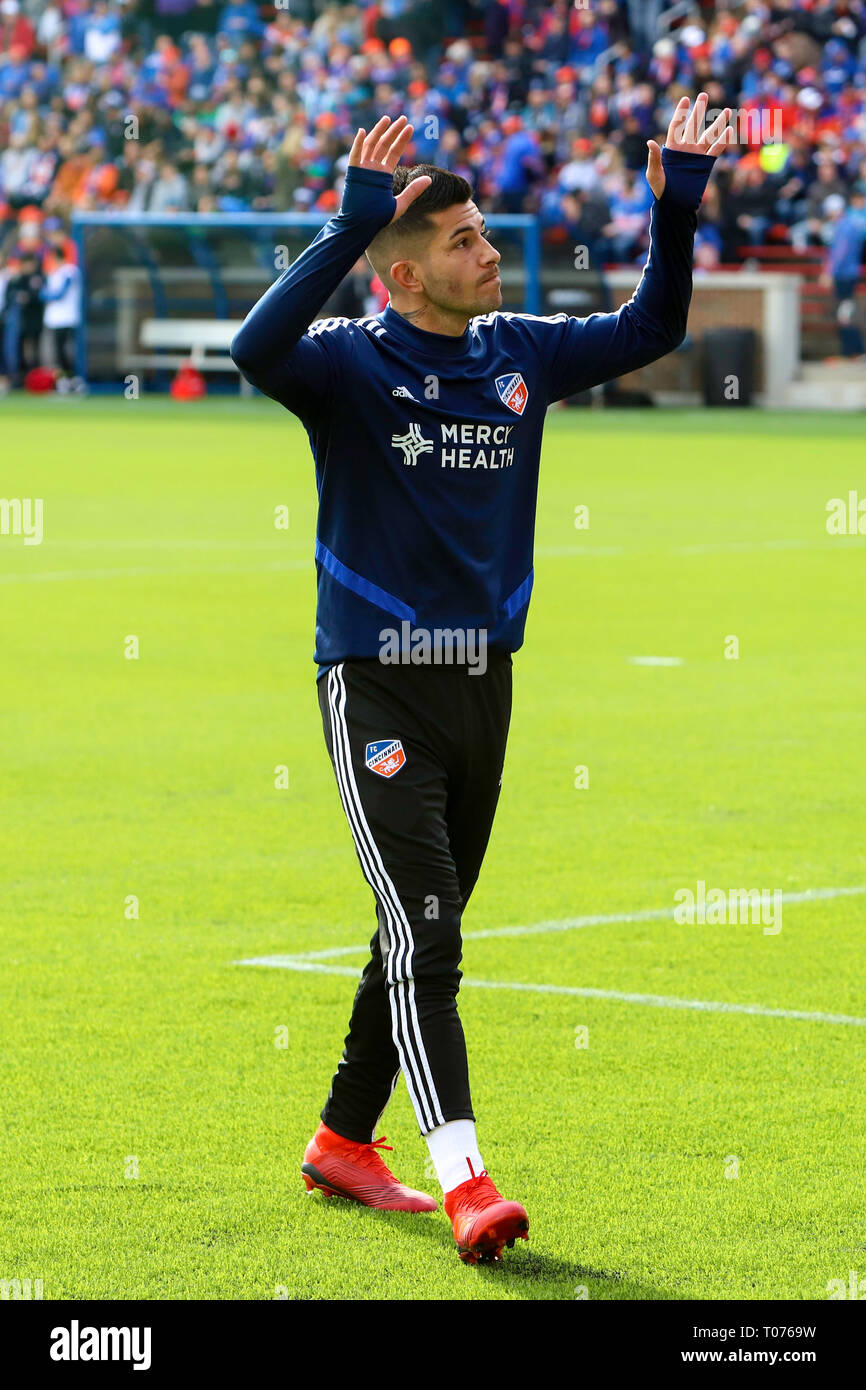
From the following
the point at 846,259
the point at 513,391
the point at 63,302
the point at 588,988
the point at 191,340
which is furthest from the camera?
the point at 63,302

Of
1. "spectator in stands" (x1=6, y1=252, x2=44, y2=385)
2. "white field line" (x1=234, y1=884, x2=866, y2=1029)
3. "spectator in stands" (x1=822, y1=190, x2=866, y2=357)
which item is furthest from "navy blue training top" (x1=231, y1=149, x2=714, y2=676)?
"spectator in stands" (x1=6, y1=252, x2=44, y2=385)

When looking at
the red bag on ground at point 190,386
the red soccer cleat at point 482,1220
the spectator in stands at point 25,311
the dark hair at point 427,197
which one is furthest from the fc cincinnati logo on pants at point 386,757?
the spectator in stands at point 25,311

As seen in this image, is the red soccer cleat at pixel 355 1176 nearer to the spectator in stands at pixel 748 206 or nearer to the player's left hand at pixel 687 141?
the player's left hand at pixel 687 141

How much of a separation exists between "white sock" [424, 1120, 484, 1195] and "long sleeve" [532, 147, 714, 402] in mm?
1601

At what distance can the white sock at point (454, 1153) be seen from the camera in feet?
16.3

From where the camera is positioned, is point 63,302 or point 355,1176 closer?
point 355,1176

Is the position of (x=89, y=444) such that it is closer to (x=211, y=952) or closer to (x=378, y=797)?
(x=211, y=952)

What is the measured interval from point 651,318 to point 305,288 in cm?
101

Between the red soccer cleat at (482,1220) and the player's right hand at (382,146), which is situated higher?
the player's right hand at (382,146)

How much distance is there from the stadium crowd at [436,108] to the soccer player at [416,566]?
2873cm

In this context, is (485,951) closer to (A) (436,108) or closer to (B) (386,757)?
(B) (386,757)

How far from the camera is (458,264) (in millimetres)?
5184
